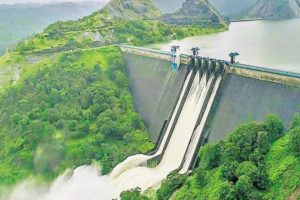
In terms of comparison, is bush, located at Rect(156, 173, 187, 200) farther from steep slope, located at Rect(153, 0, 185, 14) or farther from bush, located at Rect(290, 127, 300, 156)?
steep slope, located at Rect(153, 0, 185, 14)

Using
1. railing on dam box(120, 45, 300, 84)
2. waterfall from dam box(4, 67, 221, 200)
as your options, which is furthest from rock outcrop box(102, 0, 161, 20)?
waterfall from dam box(4, 67, 221, 200)

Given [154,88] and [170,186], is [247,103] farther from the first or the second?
[154,88]

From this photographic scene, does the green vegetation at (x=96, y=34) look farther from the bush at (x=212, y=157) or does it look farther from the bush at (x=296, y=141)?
the bush at (x=296, y=141)

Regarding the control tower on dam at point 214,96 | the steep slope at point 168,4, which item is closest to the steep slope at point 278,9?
the steep slope at point 168,4

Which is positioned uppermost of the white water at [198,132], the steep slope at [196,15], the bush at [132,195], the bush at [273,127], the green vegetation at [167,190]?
the steep slope at [196,15]

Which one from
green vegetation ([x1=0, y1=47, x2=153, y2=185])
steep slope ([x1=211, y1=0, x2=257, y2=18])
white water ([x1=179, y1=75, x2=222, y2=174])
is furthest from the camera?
steep slope ([x1=211, y1=0, x2=257, y2=18])

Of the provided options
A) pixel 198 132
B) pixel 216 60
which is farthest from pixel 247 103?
pixel 216 60

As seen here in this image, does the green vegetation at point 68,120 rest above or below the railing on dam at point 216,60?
below

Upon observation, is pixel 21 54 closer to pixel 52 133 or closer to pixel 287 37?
pixel 52 133

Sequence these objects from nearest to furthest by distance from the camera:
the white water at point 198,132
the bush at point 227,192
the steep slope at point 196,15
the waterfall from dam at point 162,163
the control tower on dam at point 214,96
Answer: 1. the bush at point 227,192
2. the control tower on dam at point 214,96
3. the white water at point 198,132
4. the waterfall from dam at point 162,163
5. the steep slope at point 196,15
